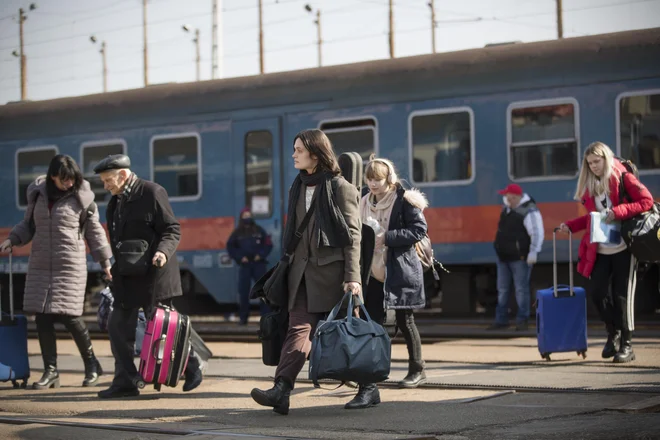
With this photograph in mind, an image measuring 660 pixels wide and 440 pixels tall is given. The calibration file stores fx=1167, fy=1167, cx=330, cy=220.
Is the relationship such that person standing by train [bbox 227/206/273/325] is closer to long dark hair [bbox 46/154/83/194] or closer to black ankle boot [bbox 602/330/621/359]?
long dark hair [bbox 46/154/83/194]

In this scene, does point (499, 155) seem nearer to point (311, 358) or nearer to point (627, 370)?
point (627, 370)

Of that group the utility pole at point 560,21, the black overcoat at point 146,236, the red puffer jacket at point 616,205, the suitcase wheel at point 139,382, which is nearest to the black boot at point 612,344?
the red puffer jacket at point 616,205

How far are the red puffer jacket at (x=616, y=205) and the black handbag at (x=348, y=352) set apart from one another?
2.95 metres

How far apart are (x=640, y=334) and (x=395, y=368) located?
3800mm

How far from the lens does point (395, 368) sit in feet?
32.2

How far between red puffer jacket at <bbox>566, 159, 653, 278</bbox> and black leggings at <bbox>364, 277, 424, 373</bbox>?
5.86ft

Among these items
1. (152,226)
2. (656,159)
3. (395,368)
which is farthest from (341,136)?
(152,226)

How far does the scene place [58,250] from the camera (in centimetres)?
902

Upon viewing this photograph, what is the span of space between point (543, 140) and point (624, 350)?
4.93 m

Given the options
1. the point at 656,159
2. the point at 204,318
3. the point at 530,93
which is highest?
the point at 530,93

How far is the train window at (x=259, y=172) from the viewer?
622 inches

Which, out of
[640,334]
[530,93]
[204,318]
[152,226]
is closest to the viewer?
[152,226]

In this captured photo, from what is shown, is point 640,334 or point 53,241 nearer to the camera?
point 53,241

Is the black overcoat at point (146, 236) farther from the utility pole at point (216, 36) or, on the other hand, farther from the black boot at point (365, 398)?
the utility pole at point (216, 36)
